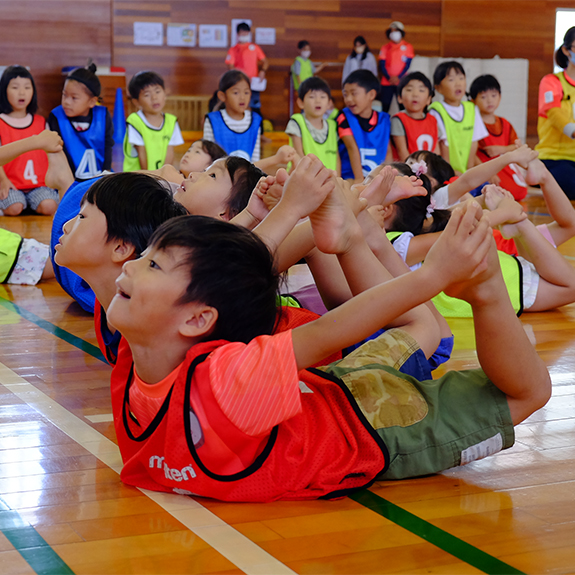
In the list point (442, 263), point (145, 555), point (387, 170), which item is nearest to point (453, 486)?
point (442, 263)

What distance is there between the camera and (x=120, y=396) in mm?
1120

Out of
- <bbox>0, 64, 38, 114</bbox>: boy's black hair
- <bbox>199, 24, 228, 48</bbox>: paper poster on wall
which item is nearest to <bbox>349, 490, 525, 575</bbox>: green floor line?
<bbox>0, 64, 38, 114</bbox>: boy's black hair

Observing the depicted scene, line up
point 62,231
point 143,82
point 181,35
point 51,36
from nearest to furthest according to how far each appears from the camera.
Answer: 1. point 62,231
2. point 143,82
3. point 51,36
4. point 181,35

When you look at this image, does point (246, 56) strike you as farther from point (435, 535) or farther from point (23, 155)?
point (435, 535)

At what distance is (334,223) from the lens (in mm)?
1204

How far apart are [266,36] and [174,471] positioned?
858 cm

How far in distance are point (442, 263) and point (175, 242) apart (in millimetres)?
341

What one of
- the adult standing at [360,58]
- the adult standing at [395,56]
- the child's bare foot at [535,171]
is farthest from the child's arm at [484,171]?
the adult standing at [360,58]

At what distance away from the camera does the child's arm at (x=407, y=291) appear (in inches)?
38.0

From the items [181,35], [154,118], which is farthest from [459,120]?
[181,35]

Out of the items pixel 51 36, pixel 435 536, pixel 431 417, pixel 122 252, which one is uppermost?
pixel 51 36

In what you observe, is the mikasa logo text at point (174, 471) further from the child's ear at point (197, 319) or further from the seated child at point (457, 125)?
the seated child at point (457, 125)

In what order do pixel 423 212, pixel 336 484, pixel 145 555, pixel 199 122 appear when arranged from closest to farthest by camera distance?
pixel 145 555, pixel 336 484, pixel 423 212, pixel 199 122

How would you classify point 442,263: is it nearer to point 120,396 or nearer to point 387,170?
point 120,396
